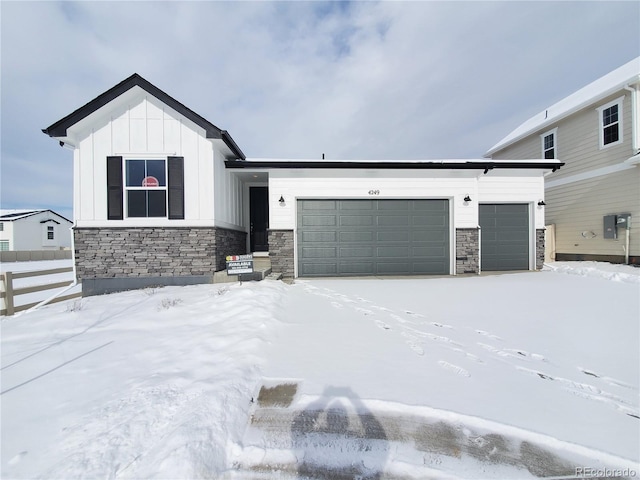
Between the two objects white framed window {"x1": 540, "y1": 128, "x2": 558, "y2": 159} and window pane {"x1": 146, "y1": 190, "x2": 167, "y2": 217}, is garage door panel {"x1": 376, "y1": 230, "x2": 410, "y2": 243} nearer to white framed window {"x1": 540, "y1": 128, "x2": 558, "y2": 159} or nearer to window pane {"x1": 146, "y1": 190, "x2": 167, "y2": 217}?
window pane {"x1": 146, "y1": 190, "x2": 167, "y2": 217}

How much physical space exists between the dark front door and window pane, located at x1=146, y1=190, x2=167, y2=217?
3458 millimetres

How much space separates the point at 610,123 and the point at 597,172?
1833 mm

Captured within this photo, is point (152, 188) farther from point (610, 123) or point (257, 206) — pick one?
point (610, 123)

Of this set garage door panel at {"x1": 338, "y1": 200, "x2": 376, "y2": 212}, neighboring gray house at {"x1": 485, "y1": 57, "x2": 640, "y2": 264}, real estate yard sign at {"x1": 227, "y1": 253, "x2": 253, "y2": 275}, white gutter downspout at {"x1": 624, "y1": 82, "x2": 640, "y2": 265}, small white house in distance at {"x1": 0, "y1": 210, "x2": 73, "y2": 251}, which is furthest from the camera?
small white house in distance at {"x1": 0, "y1": 210, "x2": 73, "y2": 251}

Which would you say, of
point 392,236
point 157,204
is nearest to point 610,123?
point 392,236

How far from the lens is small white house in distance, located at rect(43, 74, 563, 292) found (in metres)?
7.05

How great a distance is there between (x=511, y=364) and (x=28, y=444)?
172 inches

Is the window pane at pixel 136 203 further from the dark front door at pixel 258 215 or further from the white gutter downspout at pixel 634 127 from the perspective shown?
the white gutter downspout at pixel 634 127

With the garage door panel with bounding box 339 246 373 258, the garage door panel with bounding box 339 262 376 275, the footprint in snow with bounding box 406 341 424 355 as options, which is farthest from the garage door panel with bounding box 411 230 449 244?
the footprint in snow with bounding box 406 341 424 355

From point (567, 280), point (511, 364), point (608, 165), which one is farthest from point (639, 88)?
point (511, 364)

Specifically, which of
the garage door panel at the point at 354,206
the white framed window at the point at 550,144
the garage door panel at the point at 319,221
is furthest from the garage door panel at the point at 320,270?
the white framed window at the point at 550,144

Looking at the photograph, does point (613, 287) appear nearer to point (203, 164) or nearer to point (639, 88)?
point (639, 88)

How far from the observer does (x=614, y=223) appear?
372 inches

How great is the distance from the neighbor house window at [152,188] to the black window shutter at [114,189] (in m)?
0.02
